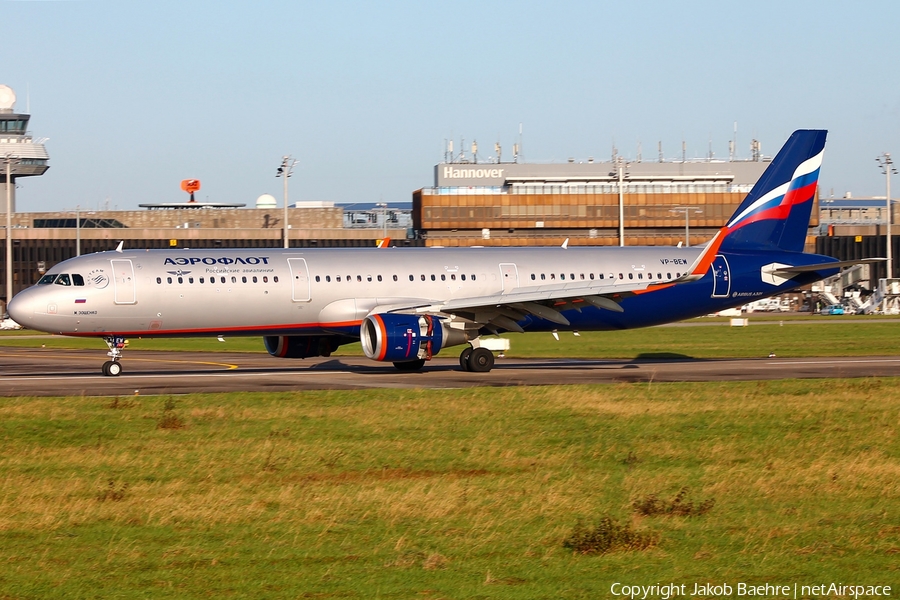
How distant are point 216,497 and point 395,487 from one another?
9.26 feet

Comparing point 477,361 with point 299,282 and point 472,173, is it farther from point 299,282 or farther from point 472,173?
point 472,173

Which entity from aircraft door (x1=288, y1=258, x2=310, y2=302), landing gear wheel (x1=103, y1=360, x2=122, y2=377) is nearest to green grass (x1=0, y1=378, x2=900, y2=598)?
landing gear wheel (x1=103, y1=360, x2=122, y2=377)

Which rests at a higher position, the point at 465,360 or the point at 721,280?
the point at 721,280

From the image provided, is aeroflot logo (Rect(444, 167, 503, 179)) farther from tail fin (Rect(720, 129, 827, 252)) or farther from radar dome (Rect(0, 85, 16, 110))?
tail fin (Rect(720, 129, 827, 252))

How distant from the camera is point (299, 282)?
120ft

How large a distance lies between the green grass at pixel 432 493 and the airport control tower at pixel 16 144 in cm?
12372

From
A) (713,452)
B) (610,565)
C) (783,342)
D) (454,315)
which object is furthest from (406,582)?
(783,342)

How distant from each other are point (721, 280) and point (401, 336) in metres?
13.6

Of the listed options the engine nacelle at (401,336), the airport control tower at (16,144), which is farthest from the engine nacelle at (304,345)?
the airport control tower at (16,144)

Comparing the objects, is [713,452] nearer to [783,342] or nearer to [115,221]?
[783,342]

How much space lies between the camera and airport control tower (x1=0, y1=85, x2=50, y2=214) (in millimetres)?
140125

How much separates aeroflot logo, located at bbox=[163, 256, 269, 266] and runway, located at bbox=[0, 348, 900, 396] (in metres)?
3.87

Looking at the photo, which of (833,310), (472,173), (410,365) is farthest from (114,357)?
(472,173)

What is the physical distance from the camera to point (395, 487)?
1717 centimetres
